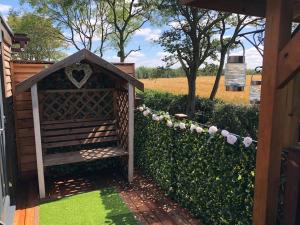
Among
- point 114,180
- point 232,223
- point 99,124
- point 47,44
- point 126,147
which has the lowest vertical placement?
point 114,180

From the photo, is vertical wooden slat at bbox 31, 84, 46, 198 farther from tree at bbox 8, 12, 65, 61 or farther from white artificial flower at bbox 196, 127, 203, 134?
tree at bbox 8, 12, 65, 61

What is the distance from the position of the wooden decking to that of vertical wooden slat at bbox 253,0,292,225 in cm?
185

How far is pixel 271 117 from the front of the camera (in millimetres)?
1641

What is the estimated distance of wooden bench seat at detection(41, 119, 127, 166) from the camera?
4559 mm

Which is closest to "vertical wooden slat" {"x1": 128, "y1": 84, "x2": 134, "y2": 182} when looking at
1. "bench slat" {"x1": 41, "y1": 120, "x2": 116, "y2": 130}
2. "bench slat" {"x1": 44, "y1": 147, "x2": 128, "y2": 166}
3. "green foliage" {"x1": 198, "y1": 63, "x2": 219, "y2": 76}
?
"bench slat" {"x1": 44, "y1": 147, "x2": 128, "y2": 166}

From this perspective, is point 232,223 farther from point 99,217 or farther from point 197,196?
point 99,217

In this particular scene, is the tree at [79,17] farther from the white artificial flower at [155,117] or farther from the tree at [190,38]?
the white artificial flower at [155,117]

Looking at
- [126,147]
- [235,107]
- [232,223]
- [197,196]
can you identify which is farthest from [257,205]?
[235,107]

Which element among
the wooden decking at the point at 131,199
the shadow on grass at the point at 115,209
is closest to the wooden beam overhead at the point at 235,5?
the wooden decking at the point at 131,199

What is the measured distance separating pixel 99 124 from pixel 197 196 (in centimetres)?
250

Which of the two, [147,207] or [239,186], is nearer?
[239,186]

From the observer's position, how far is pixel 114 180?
495 centimetres

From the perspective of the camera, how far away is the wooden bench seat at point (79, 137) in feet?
15.0

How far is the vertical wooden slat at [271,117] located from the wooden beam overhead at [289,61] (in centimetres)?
3
